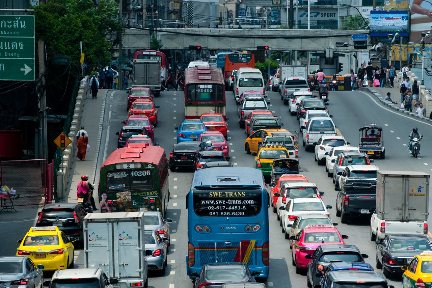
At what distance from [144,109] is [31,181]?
16435 millimetres

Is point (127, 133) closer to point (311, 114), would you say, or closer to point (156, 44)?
point (311, 114)

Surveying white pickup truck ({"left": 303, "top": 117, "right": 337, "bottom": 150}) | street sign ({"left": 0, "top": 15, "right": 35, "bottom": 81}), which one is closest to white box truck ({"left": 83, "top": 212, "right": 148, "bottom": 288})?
street sign ({"left": 0, "top": 15, "right": 35, "bottom": 81})

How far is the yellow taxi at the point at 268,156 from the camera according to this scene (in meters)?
A: 39.7

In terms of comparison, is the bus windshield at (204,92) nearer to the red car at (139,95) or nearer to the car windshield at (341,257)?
the red car at (139,95)

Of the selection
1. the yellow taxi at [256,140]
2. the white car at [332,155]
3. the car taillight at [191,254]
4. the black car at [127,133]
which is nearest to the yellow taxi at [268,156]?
the white car at [332,155]

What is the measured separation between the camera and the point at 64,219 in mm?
28047

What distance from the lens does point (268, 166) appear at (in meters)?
39.7

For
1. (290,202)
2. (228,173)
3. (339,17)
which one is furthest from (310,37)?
(339,17)

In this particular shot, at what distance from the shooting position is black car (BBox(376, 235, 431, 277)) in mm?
23609

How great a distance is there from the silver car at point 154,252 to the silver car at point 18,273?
364cm

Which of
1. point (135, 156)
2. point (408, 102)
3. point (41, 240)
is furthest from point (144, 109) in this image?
point (41, 240)

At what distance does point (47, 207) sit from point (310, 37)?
6337 cm

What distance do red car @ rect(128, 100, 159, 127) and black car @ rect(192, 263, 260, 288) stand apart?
32445mm

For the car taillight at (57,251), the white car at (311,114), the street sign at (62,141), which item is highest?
the white car at (311,114)
